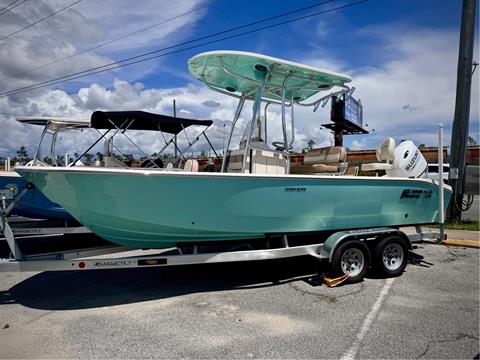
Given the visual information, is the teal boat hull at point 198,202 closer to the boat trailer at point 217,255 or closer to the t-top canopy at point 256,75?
the boat trailer at point 217,255

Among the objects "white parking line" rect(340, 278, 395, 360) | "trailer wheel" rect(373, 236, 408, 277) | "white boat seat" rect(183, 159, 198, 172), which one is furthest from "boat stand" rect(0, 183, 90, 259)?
"trailer wheel" rect(373, 236, 408, 277)

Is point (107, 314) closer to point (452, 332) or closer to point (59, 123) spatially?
point (452, 332)

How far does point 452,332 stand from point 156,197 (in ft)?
11.1

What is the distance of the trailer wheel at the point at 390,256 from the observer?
5.62m

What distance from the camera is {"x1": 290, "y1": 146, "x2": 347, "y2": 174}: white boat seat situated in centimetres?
596

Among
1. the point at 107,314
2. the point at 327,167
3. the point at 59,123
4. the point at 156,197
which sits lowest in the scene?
the point at 107,314

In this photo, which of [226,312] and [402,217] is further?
[402,217]

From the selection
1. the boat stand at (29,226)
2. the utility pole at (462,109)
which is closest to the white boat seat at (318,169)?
the boat stand at (29,226)

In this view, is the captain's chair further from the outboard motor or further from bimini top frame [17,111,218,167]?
bimini top frame [17,111,218,167]

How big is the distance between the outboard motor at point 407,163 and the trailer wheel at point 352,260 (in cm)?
169

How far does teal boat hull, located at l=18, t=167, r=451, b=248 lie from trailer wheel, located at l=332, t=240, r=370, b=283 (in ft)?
1.36

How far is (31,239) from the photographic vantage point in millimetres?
8789

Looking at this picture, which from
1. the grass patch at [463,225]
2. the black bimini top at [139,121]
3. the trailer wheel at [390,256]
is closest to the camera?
the trailer wheel at [390,256]

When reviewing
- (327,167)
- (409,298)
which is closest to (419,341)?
(409,298)
